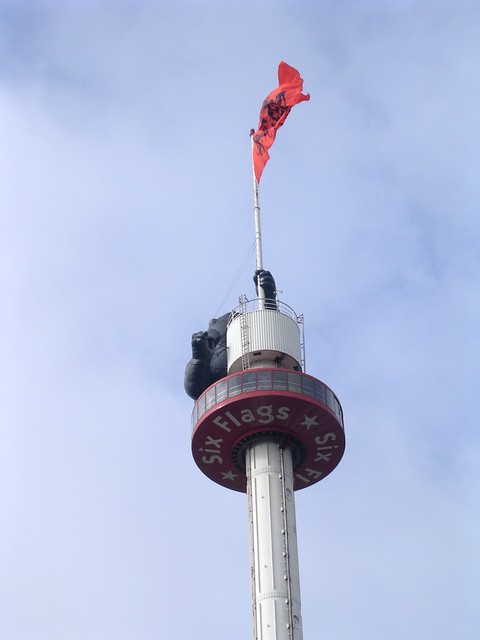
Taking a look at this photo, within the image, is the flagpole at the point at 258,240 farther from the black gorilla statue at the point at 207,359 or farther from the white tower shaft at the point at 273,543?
the white tower shaft at the point at 273,543

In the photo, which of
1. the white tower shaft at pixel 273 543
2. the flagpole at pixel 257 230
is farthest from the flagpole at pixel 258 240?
the white tower shaft at pixel 273 543

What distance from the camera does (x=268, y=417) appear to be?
3238 inches

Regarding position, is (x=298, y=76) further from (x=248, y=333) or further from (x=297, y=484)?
(x=297, y=484)

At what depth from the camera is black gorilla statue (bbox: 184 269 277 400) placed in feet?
286

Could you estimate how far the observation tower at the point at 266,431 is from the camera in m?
78.3

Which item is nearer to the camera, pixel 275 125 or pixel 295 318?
pixel 295 318

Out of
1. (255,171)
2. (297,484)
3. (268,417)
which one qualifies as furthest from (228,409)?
(255,171)

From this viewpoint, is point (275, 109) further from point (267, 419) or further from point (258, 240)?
point (267, 419)

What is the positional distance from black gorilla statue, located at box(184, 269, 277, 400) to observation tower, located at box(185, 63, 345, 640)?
0.07m

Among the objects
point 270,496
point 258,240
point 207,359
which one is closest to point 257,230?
point 258,240

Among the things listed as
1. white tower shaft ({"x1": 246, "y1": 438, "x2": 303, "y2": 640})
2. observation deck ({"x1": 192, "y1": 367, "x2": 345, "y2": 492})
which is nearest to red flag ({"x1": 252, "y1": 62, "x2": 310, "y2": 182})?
observation deck ({"x1": 192, "y1": 367, "x2": 345, "y2": 492})

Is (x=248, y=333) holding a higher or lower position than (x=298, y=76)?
lower

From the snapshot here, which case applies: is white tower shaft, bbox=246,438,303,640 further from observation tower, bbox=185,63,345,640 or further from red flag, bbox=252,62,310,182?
red flag, bbox=252,62,310,182

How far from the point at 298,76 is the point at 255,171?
7.97 metres
